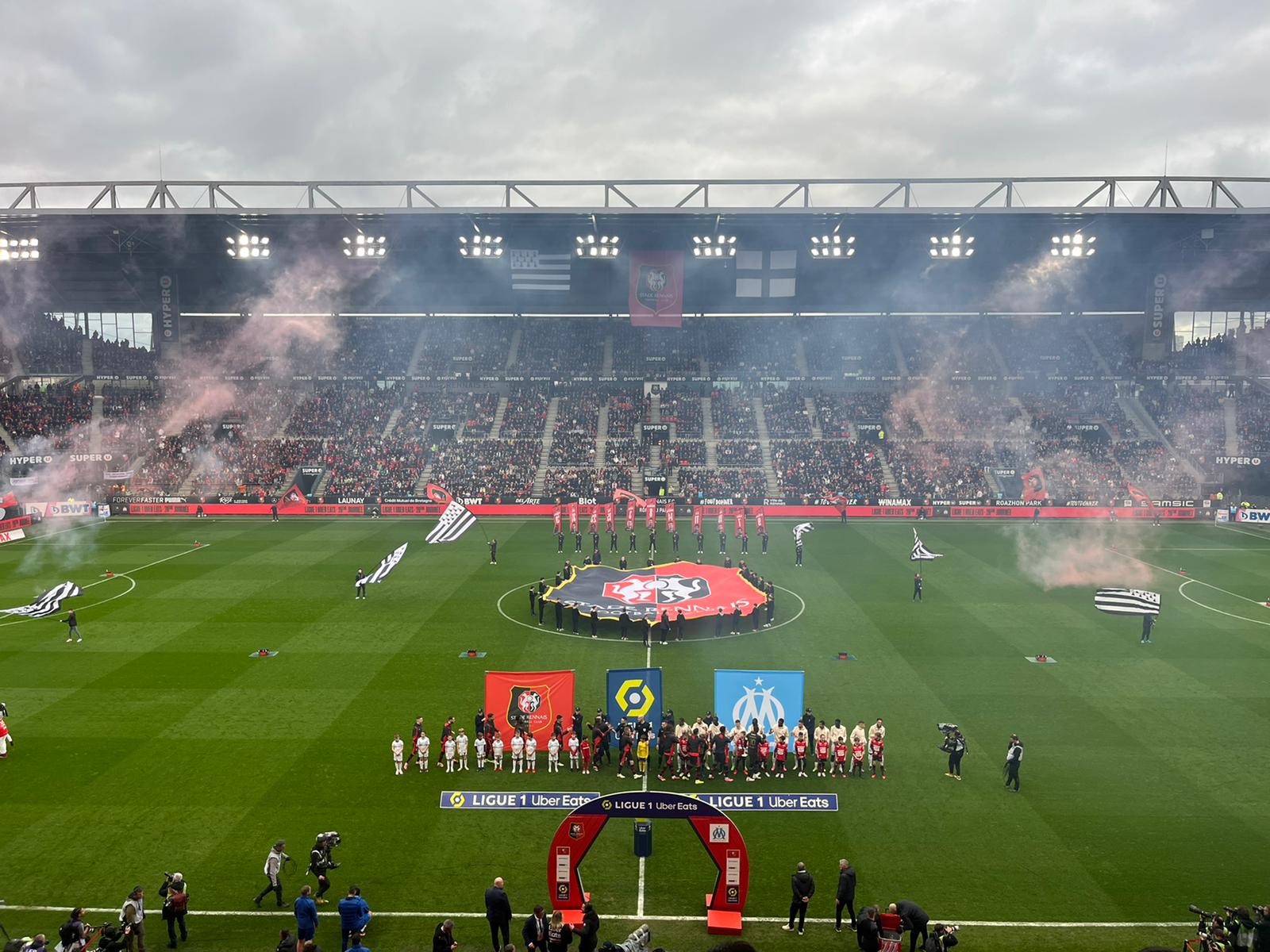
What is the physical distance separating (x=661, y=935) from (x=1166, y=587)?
93.2 feet

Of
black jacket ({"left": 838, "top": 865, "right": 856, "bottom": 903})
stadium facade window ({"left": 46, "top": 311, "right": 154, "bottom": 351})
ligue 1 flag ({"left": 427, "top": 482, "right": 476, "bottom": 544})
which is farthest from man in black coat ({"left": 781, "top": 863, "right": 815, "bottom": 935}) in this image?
stadium facade window ({"left": 46, "top": 311, "right": 154, "bottom": 351})

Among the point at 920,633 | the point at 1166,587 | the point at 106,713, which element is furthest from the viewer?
the point at 1166,587

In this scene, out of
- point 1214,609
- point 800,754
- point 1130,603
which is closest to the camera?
point 800,754

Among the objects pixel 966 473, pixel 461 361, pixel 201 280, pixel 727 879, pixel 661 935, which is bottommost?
pixel 661 935

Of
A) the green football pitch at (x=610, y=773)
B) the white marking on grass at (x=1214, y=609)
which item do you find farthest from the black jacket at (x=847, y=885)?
A: the white marking on grass at (x=1214, y=609)

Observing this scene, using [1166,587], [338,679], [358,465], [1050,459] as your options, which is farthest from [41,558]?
[1050,459]

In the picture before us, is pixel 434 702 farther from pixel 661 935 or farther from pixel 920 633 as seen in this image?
pixel 920 633

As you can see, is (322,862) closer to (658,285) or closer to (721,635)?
(721,635)

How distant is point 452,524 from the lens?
31.7m

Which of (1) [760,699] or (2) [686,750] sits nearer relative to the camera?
(2) [686,750]

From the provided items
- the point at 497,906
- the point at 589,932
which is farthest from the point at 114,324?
the point at 589,932

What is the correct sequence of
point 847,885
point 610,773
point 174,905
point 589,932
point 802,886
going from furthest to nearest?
point 610,773
point 847,885
point 802,886
point 174,905
point 589,932

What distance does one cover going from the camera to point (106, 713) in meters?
20.0

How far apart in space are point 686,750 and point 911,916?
621 cm
